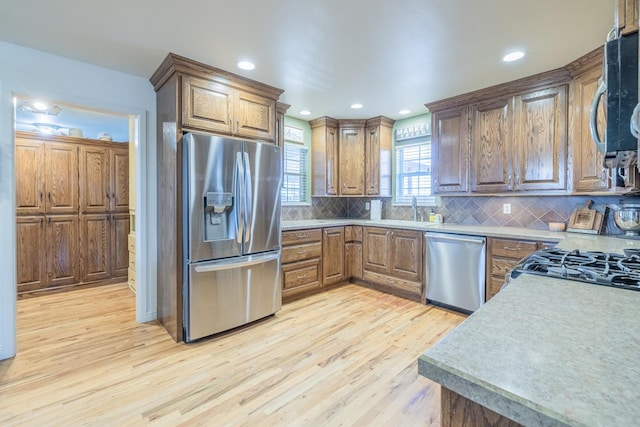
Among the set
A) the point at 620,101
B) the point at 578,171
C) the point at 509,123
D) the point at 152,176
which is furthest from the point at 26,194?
the point at 578,171

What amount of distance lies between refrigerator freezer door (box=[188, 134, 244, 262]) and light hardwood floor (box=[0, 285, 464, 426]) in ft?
2.61

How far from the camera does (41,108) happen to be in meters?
3.41

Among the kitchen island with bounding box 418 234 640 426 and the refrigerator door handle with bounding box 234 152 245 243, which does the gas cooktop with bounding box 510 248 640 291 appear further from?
the refrigerator door handle with bounding box 234 152 245 243

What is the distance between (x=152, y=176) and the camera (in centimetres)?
288

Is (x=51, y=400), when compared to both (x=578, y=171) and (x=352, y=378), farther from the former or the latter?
(x=578, y=171)

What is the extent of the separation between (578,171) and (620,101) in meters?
1.93

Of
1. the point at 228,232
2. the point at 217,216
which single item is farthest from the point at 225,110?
the point at 228,232

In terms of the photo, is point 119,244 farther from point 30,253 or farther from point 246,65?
point 246,65

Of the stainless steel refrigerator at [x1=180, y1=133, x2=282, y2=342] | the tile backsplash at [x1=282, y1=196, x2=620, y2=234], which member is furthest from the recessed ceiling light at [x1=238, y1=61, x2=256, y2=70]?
the tile backsplash at [x1=282, y1=196, x2=620, y2=234]

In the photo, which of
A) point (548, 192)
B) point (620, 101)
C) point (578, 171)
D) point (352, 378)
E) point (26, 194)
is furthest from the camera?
point (26, 194)

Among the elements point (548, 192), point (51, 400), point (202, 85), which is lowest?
point (51, 400)

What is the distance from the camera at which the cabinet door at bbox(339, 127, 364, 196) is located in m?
4.29

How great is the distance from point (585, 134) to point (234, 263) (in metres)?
3.12

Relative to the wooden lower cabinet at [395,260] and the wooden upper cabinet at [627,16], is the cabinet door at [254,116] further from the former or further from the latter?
the wooden upper cabinet at [627,16]
